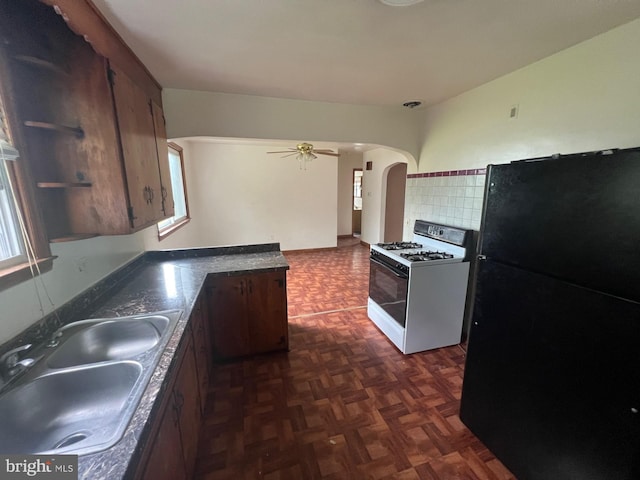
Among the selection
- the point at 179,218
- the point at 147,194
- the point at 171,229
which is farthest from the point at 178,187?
the point at 147,194

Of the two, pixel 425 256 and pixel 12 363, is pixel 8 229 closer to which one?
pixel 12 363

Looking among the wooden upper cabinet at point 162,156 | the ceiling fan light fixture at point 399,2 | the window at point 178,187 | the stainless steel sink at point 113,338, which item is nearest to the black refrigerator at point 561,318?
the ceiling fan light fixture at point 399,2

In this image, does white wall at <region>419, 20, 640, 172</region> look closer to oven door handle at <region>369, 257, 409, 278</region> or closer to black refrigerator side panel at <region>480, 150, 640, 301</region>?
black refrigerator side panel at <region>480, 150, 640, 301</region>

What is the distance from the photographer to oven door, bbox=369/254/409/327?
2361 millimetres

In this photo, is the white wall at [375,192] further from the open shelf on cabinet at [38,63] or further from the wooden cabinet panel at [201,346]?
the open shelf on cabinet at [38,63]

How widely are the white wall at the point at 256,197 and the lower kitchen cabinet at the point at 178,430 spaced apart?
3.67 meters

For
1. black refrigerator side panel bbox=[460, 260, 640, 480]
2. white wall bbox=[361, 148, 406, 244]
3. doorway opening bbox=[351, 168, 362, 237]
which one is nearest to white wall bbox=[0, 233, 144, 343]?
black refrigerator side panel bbox=[460, 260, 640, 480]

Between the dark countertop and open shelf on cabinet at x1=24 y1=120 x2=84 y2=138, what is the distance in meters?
0.85

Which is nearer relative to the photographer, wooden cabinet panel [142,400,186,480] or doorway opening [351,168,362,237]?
wooden cabinet panel [142,400,186,480]

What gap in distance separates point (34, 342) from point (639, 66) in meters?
3.23

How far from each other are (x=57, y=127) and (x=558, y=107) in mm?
2857

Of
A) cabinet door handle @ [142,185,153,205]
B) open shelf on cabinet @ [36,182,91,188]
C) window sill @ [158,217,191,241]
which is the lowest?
window sill @ [158,217,191,241]

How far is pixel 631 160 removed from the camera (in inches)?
36.8

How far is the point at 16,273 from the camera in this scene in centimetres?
106
